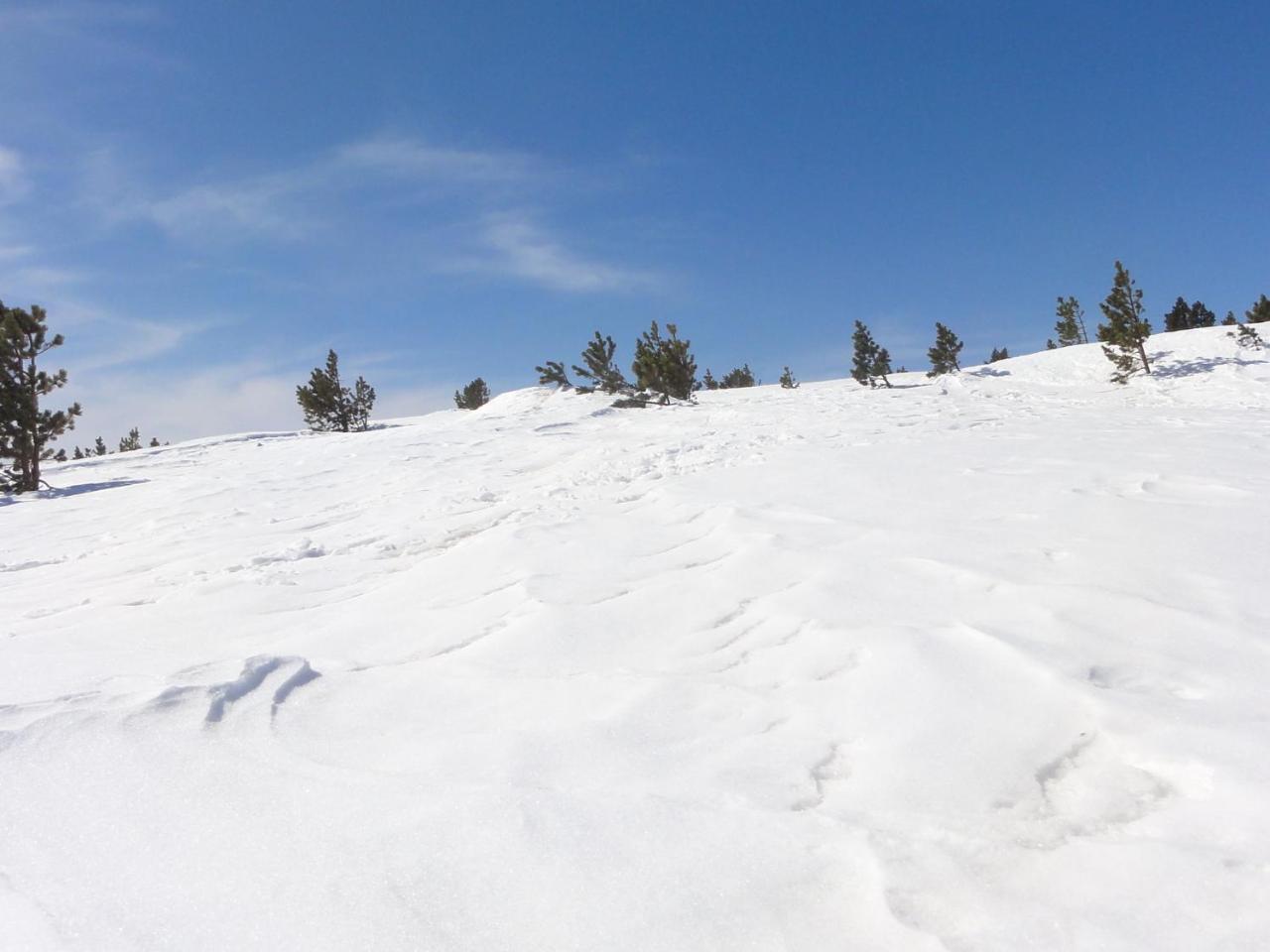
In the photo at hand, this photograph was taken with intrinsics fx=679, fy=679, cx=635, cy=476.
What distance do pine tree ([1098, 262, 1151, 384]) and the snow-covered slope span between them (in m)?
24.4

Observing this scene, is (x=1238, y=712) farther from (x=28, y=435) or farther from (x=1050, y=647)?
(x=28, y=435)

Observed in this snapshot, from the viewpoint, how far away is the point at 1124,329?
81.7ft

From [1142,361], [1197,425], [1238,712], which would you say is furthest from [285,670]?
[1142,361]

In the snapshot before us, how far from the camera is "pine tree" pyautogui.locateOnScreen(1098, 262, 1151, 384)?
24.7m

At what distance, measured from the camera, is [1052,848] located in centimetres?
142

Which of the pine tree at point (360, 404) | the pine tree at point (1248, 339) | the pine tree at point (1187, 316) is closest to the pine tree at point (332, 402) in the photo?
the pine tree at point (360, 404)

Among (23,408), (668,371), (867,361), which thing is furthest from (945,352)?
(23,408)

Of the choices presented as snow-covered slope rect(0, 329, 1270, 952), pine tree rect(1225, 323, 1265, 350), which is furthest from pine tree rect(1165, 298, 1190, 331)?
snow-covered slope rect(0, 329, 1270, 952)

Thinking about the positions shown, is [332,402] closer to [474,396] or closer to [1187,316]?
[474,396]

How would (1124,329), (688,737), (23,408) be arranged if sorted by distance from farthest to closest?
(1124,329)
(23,408)
(688,737)

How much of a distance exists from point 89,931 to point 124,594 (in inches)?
157

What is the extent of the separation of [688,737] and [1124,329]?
1167 inches

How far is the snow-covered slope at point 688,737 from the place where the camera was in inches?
52.1

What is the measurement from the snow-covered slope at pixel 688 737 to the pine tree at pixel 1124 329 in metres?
24.4
